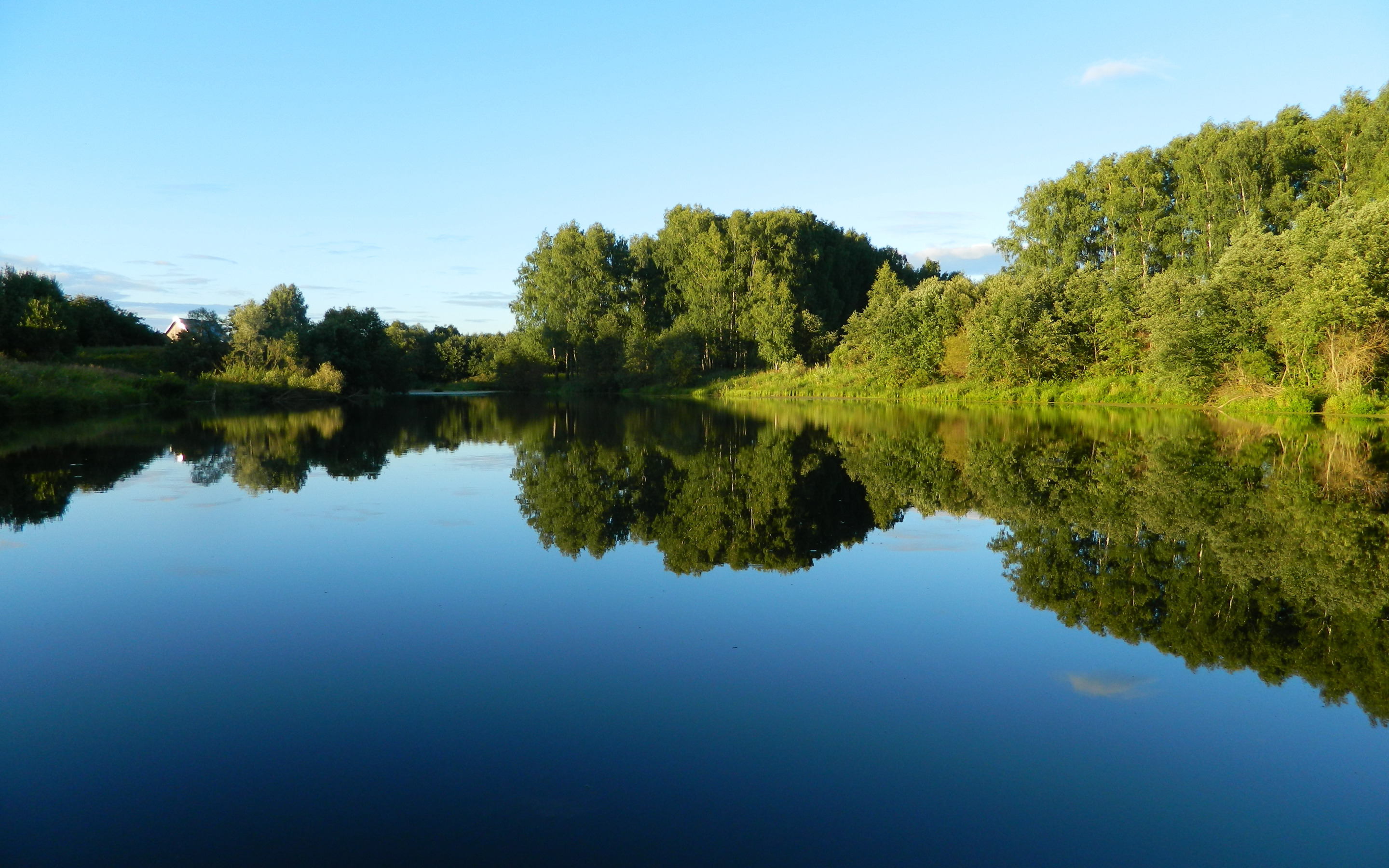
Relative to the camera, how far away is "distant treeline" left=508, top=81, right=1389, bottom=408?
27125 millimetres

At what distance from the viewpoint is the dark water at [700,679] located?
322 centimetres

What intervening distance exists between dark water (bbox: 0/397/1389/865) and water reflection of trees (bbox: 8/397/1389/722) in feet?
0.22

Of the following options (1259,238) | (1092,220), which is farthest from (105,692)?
(1092,220)

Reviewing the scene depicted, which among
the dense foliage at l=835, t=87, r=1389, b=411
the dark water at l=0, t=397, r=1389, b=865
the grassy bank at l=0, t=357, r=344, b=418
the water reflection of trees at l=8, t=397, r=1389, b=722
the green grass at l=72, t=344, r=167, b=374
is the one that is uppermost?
the dense foliage at l=835, t=87, r=1389, b=411

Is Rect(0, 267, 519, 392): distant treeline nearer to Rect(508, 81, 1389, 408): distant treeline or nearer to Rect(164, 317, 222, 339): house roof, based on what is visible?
Rect(164, 317, 222, 339): house roof

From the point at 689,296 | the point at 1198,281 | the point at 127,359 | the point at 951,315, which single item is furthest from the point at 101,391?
the point at 1198,281

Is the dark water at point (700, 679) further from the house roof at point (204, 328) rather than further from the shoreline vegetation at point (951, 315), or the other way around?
the house roof at point (204, 328)

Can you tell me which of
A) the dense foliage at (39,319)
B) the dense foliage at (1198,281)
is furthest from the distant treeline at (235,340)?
the dense foliage at (1198,281)

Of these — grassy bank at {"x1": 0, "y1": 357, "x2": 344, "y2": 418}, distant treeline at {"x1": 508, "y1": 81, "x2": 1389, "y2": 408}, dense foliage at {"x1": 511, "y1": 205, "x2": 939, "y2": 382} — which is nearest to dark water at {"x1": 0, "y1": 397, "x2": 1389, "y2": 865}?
distant treeline at {"x1": 508, "y1": 81, "x2": 1389, "y2": 408}

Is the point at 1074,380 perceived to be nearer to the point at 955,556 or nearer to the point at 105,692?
the point at 955,556

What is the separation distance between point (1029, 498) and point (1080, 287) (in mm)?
31341

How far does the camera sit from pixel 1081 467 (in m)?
13.7

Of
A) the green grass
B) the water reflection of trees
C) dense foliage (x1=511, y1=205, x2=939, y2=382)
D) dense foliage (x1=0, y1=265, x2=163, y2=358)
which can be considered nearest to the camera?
the water reflection of trees

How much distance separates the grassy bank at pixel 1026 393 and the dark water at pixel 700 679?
757 inches
